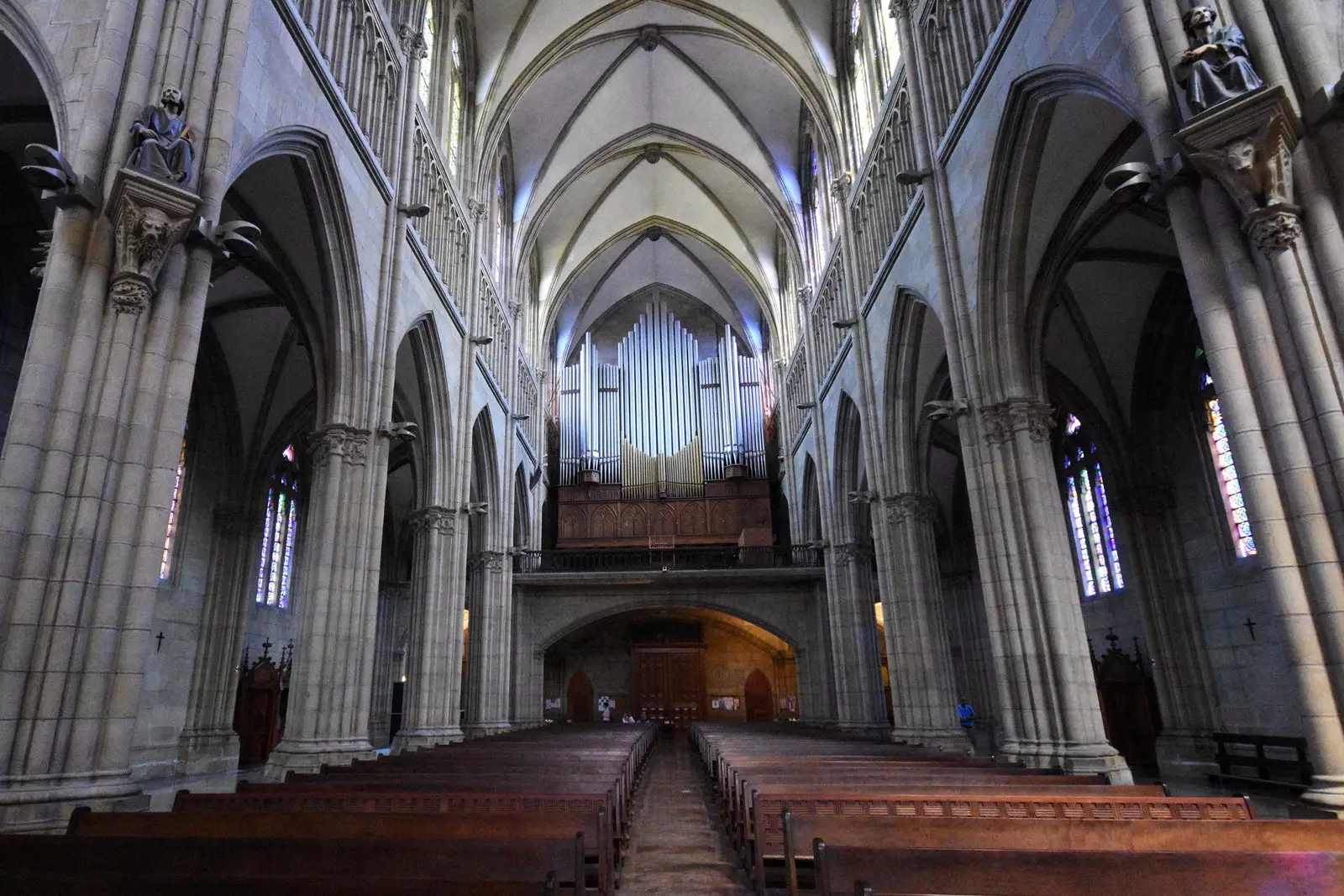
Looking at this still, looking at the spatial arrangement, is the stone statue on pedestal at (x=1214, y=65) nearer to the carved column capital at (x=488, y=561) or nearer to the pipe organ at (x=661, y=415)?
the carved column capital at (x=488, y=561)

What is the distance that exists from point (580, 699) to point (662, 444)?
10247 mm

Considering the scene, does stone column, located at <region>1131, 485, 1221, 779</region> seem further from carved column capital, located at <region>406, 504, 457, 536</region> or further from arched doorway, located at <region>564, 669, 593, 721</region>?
arched doorway, located at <region>564, 669, 593, 721</region>

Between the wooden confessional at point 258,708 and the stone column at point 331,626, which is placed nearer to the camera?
the stone column at point 331,626

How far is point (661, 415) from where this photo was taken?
109 feet

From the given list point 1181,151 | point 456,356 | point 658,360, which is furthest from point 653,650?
point 1181,151

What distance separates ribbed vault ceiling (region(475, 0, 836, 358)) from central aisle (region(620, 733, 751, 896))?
15834 millimetres

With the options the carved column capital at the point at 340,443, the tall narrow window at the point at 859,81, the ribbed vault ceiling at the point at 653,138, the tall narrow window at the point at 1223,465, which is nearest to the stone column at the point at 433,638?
the carved column capital at the point at 340,443

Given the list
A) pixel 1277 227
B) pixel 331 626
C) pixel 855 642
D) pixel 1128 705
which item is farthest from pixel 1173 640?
pixel 331 626

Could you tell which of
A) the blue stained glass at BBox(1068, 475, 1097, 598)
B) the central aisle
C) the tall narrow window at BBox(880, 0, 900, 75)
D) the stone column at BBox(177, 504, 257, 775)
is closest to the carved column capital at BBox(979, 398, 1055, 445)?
the central aisle

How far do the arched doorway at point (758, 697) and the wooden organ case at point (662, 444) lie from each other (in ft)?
17.1

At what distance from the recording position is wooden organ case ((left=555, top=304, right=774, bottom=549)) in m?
30.3

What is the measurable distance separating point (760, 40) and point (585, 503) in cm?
1713

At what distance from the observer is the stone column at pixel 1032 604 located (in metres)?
9.40

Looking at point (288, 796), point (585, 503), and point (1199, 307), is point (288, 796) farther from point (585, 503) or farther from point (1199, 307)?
point (585, 503)
